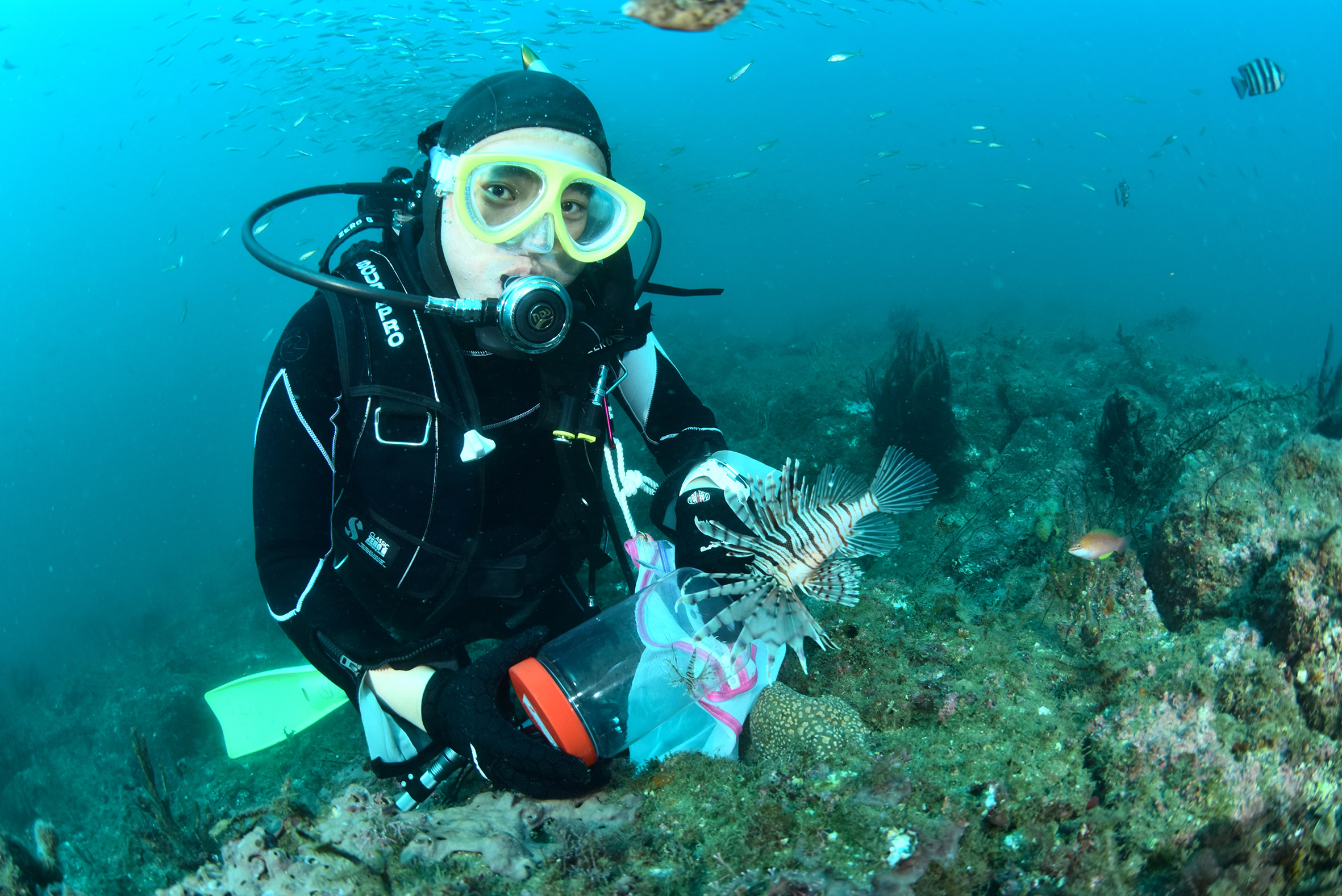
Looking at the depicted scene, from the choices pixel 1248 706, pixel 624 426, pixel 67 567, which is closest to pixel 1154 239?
pixel 624 426

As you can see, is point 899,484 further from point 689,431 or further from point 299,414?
point 299,414

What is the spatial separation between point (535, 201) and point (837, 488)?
161 cm

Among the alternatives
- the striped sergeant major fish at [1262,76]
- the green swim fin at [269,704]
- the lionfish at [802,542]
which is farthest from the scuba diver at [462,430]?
the striped sergeant major fish at [1262,76]

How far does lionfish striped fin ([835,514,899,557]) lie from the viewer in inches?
83.4

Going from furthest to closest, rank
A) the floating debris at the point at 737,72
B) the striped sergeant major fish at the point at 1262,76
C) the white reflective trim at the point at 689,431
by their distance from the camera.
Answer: the floating debris at the point at 737,72 < the striped sergeant major fish at the point at 1262,76 < the white reflective trim at the point at 689,431

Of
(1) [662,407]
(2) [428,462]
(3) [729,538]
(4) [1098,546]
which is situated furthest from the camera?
(1) [662,407]

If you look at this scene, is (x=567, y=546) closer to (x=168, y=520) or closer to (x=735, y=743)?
(x=735, y=743)

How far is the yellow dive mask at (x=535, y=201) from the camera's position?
7.45ft

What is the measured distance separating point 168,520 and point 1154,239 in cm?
12343

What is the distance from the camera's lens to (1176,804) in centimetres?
160

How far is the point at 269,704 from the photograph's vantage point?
368 cm

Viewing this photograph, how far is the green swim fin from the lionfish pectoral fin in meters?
2.99

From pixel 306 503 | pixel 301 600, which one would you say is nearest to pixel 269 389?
pixel 306 503

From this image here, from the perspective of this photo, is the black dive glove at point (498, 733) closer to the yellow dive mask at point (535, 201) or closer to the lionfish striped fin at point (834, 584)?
the lionfish striped fin at point (834, 584)
